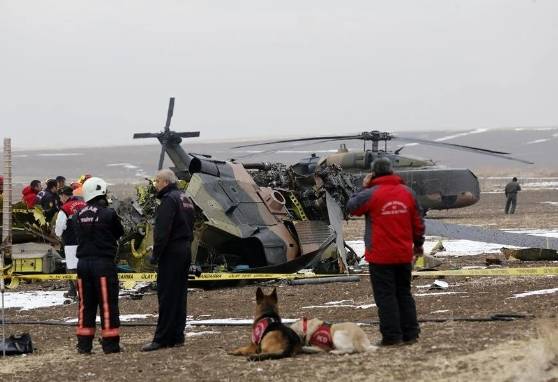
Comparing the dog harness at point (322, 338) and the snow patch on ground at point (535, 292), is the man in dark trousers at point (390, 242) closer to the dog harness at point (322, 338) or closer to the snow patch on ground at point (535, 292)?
the dog harness at point (322, 338)

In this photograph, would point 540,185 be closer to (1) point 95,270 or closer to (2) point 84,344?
(1) point 95,270

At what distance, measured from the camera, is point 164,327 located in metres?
10.7

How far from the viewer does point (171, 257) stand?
10820 mm

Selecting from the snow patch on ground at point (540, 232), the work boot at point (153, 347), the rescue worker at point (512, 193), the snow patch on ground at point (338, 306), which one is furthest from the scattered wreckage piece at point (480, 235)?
the rescue worker at point (512, 193)

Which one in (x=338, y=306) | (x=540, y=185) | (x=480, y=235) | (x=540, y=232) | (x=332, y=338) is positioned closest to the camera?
(x=332, y=338)

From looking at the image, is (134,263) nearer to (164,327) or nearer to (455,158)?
(164,327)

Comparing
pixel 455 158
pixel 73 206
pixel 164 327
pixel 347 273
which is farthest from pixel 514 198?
pixel 455 158

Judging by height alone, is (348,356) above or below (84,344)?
above

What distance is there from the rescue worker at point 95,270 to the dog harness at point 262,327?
1.88 metres

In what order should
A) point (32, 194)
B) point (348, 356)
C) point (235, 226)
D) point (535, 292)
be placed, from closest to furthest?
point (348, 356), point (535, 292), point (235, 226), point (32, 194)

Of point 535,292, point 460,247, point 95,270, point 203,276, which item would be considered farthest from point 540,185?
point 95,270

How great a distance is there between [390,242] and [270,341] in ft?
4.55

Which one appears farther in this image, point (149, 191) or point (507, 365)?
point (149, 191)

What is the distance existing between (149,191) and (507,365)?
10.6 meters
